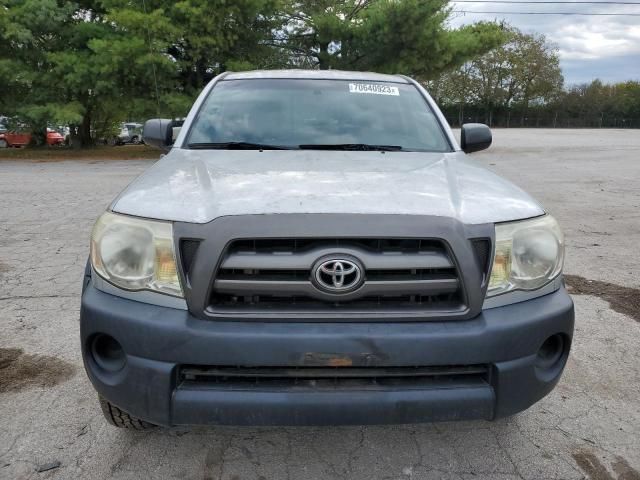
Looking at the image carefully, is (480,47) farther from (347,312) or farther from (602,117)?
(602,117)

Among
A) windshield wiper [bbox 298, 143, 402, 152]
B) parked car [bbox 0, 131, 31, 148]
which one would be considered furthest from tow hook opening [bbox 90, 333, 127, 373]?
parked car [bbox 0, 131, 31, 148]

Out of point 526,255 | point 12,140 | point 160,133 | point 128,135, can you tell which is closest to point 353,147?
point 526,255

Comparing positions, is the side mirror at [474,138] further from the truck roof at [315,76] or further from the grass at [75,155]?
the grass at [75,155]

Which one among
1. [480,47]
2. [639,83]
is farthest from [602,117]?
[480,47]

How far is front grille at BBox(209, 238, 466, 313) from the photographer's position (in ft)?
6.07

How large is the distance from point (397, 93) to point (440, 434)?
2.20 m

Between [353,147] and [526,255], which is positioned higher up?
[353,147]

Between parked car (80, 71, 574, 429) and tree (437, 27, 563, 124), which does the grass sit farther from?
tree (437, 27, 563, 124)

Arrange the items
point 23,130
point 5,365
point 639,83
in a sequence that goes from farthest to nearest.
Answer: point 639,83 → point 23,130 → point 5,365

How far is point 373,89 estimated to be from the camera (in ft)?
11.7

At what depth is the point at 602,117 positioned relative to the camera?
6125 centimetres

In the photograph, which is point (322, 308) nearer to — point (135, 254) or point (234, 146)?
point (135, 254)

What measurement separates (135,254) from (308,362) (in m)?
0.76

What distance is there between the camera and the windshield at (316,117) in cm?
310
